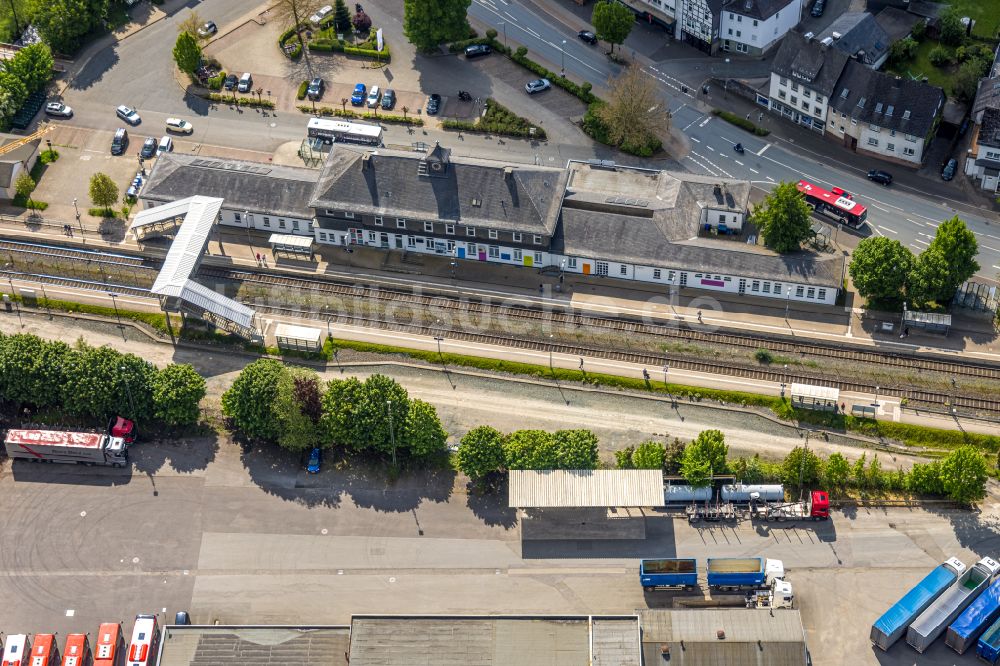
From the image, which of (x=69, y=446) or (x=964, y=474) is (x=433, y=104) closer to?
(x=69, y=446)

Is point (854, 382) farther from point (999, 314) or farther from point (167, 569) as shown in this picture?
point (167, 569)

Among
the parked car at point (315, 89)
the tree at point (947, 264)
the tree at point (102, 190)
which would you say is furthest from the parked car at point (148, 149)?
the tree at point (947, 264)

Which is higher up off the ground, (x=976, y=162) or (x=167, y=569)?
(x=976, y=162)

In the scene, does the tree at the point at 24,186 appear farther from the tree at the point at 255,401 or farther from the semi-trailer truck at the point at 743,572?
the semi-trailer truck at the point at 743,572

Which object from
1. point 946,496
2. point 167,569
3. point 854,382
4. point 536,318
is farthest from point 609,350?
point 167,569

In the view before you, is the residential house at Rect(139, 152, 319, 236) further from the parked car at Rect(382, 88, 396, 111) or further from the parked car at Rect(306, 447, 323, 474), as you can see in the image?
the parked car at Rect(306, 447, 323, 474)
